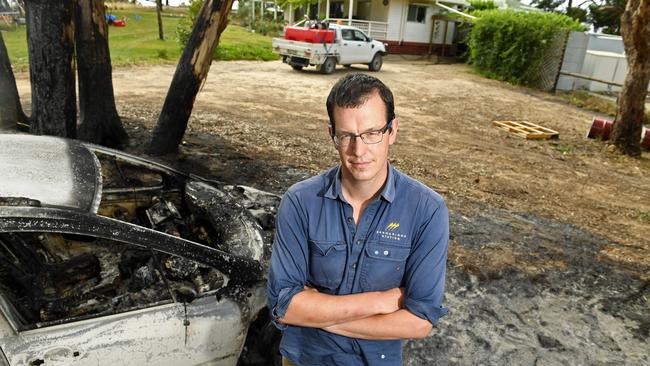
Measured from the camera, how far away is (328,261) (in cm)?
178

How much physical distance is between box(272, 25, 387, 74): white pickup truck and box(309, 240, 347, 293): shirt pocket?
15.8 m

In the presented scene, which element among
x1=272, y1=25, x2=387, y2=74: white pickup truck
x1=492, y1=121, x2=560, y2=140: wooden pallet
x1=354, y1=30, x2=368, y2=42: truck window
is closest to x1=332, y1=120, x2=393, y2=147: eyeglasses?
x1=492, y1=121, x2=560, y2=140: wooden pallet

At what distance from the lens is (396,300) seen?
1794mm

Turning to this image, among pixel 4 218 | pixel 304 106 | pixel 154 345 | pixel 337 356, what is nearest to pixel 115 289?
pixel 154 345

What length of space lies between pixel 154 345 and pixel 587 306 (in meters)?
3.85

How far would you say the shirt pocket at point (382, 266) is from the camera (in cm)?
176

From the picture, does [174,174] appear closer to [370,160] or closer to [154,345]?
[154,345]

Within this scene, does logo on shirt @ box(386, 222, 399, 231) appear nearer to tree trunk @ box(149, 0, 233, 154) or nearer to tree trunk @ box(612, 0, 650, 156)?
tree trunk @ box(149, 0, 233, 154)

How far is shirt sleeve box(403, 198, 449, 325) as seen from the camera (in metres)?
1.74

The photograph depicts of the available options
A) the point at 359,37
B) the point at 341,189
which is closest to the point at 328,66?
the point at 359,37

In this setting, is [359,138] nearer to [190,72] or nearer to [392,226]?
[392,226]

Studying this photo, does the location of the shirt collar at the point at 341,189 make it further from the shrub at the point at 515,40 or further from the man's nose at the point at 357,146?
the shrub at the point at 515,40

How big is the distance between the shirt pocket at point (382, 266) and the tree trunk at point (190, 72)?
5.95m

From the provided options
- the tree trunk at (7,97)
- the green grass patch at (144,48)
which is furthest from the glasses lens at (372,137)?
the green grass patch at (144,48)
